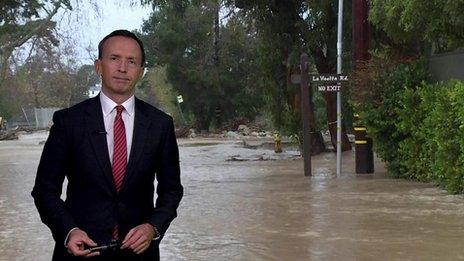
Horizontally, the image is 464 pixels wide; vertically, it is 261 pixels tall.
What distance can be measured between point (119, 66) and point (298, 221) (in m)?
7.61

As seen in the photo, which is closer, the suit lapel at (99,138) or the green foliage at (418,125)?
the suit lapel at (99,138)

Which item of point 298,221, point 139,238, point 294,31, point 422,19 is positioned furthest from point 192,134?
point 139,238

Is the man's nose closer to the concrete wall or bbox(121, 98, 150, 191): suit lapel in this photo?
bbox(121, 98, 150, 191): suit lapel

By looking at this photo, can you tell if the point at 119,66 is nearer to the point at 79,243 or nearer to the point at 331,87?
the point at 79,243

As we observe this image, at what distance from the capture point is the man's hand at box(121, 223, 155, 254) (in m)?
3.01

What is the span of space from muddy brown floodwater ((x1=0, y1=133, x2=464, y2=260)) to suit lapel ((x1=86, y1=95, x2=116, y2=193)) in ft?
16.4

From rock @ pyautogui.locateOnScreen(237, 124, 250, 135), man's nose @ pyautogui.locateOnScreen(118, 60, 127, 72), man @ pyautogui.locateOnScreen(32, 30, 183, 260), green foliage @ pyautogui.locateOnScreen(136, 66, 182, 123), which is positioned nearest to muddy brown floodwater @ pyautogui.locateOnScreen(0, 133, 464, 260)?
man @ pyautogui.locateOnScreen(32, 30, 183, 260)

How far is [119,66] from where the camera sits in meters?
3.14

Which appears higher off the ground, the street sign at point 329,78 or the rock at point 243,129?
the street sign at point 329,78

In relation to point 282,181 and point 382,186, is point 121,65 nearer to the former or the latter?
point 382,186

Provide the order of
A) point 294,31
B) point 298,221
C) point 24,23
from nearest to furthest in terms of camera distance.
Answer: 1. point 298,221
2. point 294,31
3. point 24,23

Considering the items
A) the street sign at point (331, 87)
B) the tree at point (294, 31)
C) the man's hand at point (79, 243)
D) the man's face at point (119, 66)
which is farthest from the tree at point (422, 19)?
the man's hand at point (79, 243)

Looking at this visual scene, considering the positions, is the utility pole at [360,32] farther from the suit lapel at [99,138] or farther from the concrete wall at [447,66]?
the suit lapel at [99,138]

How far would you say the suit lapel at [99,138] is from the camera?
3.05 m
